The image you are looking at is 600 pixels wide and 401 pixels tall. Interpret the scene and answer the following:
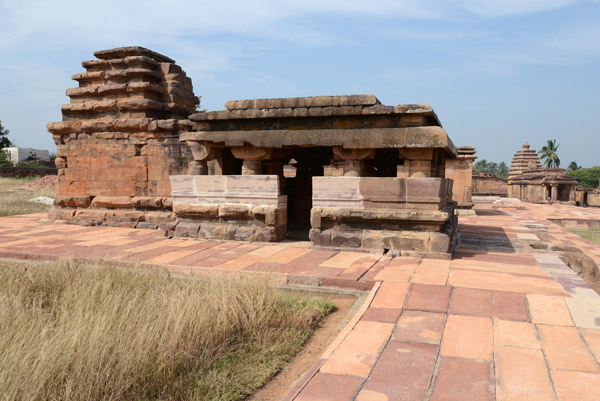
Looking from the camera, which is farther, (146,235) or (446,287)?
(146,235)

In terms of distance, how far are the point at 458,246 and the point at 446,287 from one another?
2687 mm

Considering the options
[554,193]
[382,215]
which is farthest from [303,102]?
[554,193]

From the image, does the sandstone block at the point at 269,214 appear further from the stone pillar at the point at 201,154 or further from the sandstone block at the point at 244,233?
the stone pillar at the point at 201,154

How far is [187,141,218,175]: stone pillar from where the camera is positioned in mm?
7291

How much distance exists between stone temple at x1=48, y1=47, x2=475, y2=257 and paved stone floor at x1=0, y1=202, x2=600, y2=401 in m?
0.54

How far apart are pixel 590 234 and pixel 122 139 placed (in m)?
15.0

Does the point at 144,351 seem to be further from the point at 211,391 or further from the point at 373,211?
the point at 373,211

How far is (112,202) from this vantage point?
359 inches

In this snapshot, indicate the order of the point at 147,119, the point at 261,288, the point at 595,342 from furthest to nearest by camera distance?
the point at 147,119, the point at 261,288, the point at 595,342

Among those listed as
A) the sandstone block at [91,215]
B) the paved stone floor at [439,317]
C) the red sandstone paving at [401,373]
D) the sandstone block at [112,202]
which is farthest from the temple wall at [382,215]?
the sandstone block at [91,215]

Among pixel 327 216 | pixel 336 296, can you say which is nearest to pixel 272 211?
pixel 327 216

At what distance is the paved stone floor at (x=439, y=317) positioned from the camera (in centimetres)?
250

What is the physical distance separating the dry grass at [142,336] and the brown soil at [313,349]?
2.5 inches

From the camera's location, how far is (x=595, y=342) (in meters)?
3.01
